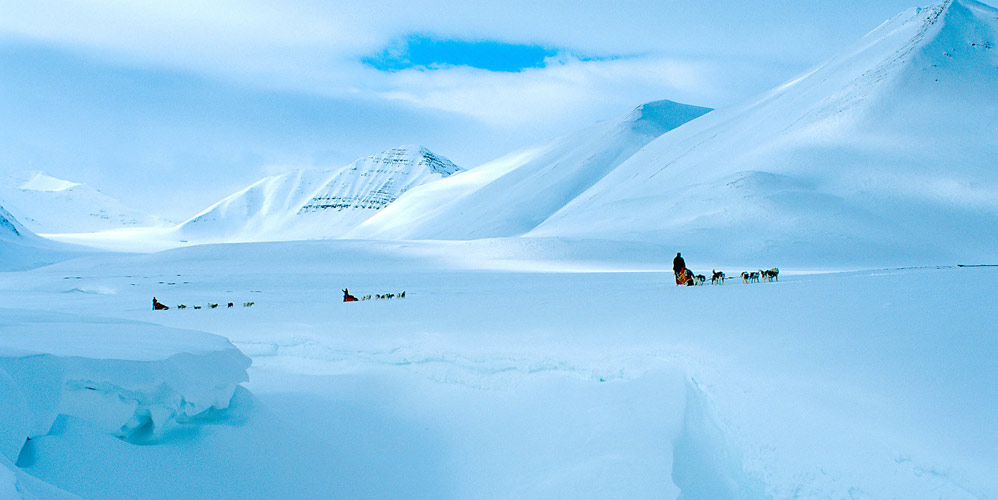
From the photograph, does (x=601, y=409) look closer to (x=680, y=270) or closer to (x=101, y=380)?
(x=101, y=380)

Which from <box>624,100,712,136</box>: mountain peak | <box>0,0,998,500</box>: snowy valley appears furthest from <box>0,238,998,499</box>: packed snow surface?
<box>624,100,712,136</box>: mountain peak

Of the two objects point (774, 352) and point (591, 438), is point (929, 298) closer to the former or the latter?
point (774, 352)

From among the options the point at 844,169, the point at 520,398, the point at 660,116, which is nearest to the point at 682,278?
the point at 520,398

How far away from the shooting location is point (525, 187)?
105m

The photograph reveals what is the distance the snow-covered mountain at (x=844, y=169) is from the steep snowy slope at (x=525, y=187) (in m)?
2.05

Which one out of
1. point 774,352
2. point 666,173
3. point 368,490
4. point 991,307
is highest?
point 666,173

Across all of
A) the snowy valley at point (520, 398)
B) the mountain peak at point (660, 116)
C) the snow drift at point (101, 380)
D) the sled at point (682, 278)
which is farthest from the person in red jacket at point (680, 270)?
the mountain peak at point (660, 116)

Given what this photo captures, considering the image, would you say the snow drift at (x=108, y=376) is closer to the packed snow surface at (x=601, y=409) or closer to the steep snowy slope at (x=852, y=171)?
the packed snow surface at (x=601, y=409)

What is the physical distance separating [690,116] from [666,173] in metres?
66.8

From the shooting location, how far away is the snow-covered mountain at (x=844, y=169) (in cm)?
4406

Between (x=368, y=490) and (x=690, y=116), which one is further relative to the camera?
(x=690, y=116)

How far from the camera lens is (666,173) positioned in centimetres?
6850

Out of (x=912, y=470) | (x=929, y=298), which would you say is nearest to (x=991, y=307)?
(x=929, y=298)

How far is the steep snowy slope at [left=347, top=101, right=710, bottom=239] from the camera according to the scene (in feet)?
311
